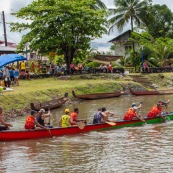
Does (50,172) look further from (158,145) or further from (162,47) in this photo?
(162,47)

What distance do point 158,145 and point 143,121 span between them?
14.8 ft

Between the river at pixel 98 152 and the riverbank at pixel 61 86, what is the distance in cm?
748

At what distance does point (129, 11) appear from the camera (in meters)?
52.8

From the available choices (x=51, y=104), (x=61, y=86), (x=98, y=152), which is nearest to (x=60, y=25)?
(x=61, y=86)

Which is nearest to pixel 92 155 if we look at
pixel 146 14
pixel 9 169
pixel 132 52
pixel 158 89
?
pixel 9 169

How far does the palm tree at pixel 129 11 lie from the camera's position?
174 ft

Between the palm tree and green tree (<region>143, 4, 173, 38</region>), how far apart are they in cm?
275

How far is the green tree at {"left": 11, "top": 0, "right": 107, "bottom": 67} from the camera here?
38.0 m

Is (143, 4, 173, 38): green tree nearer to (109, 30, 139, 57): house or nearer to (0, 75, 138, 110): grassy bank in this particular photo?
(109, 30, 139, 57): house

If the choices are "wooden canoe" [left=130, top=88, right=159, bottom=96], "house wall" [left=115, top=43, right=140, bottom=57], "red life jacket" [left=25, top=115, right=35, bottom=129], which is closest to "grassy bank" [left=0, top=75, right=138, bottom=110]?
"wooden canoe" [left=130, top=88, right=159, bottom=96]

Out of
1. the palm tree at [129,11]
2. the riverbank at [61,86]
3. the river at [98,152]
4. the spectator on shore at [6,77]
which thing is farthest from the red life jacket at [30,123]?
the palm tree at [129,11]

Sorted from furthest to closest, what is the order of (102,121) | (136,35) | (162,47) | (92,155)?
(136,35) → (162,47) → (102,121) → (92,155)

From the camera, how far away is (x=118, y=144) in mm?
17234

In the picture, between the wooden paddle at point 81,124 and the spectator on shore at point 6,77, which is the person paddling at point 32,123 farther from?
the spectator on shore at point 6,77
